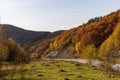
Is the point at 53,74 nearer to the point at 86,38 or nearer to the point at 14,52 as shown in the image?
the point at 14,52

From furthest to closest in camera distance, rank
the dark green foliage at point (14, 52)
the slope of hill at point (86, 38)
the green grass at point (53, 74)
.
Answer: the slope of hill at point (86, 38) → the dark green foliage at point (14, 52) → the green grass at point (53, 74)

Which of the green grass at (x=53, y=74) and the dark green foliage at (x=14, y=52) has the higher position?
the dark green foliage at (x=14, y=52)

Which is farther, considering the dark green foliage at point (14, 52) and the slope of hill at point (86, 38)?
the slope of hill at point (86, 38)

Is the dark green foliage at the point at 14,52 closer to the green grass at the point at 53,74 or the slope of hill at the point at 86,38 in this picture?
the green grass at the point at 53,74

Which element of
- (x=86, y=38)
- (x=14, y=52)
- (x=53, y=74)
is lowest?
(x=53, y=74)

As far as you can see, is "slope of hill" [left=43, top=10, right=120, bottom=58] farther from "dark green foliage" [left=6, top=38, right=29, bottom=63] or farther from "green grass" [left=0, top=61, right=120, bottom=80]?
"green grass" [left=0, top=61, right=120, bottom=80]

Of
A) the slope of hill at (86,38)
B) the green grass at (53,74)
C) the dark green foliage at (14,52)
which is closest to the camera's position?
the green grass at (53,74)

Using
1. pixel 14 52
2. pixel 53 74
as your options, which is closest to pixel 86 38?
pixel 14 52

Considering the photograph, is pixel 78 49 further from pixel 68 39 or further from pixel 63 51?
pixel 68 39

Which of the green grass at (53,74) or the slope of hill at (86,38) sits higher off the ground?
the slope of hill at (86,38)

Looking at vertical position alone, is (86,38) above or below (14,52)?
above

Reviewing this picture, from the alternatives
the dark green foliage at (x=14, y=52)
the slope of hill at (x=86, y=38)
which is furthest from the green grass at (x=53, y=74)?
the slope of hill at (x=86, y=38)

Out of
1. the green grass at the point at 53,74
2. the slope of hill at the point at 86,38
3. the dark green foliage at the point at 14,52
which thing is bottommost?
the green grass at the point at 53,74

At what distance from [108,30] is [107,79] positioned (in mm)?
117907
